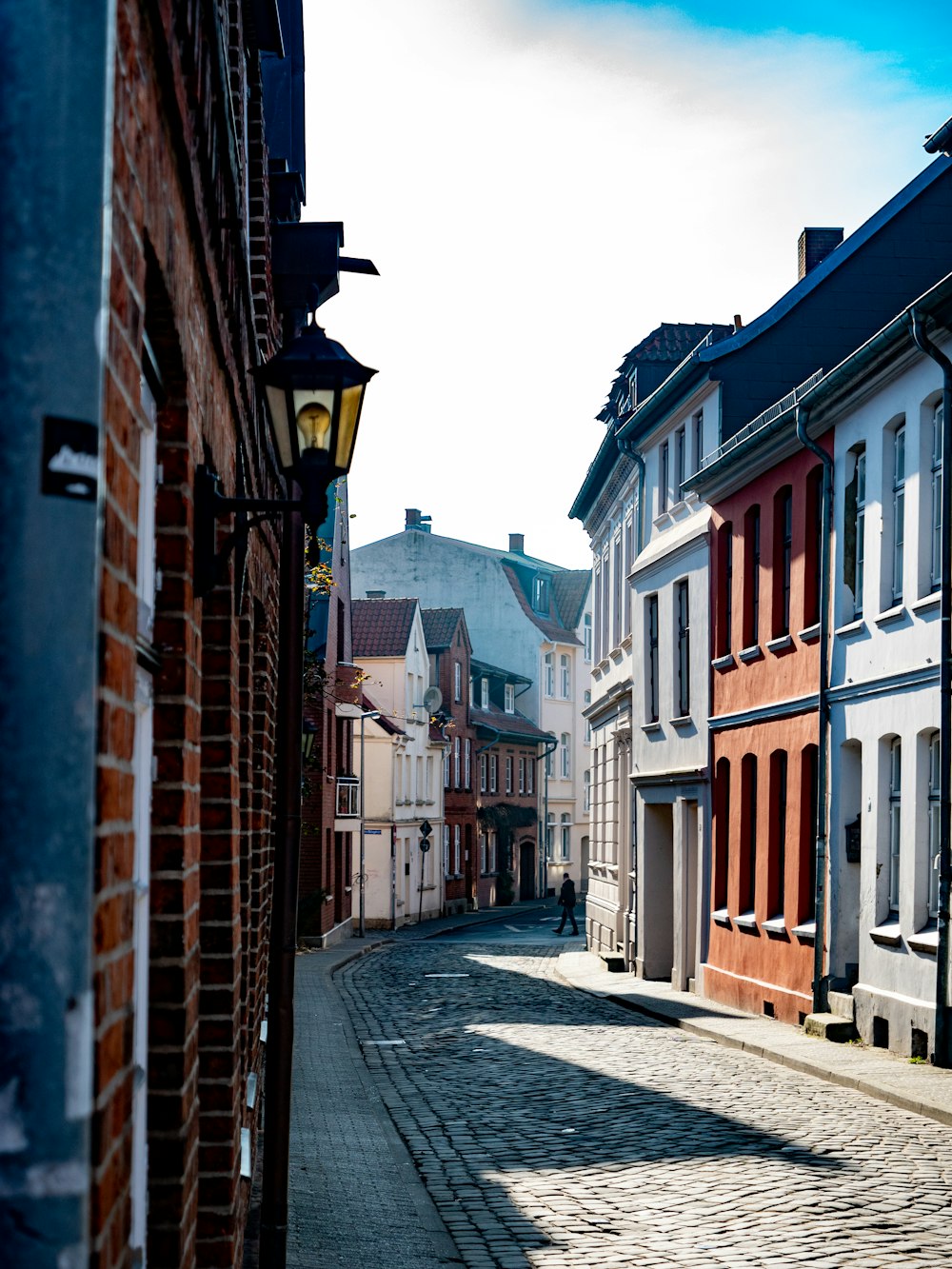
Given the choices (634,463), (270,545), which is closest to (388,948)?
(634,463)

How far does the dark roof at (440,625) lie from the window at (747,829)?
3722 cm

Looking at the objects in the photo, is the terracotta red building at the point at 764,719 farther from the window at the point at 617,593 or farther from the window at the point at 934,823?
the window at the point at 617,593

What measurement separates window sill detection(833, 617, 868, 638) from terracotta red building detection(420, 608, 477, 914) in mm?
40039

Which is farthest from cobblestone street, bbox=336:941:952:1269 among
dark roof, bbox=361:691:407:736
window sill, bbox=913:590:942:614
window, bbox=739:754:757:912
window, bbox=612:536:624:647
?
dark roof, bbox=361:691:407:736

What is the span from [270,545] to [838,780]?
10.4 metres

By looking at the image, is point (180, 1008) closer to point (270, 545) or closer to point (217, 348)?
point (217, 348)

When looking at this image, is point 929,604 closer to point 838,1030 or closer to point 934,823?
point 934,823

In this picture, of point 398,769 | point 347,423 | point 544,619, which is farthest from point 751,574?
point 544,619

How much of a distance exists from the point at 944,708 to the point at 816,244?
14370 mm

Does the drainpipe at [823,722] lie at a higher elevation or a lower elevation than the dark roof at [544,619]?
lower

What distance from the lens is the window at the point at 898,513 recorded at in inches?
691

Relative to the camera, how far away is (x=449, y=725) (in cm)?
5988

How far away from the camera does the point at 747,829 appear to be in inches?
920

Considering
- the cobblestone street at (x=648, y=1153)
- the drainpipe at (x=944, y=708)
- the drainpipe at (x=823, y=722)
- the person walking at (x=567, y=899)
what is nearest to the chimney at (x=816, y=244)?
the drainpipe at (x=823, y=722)
